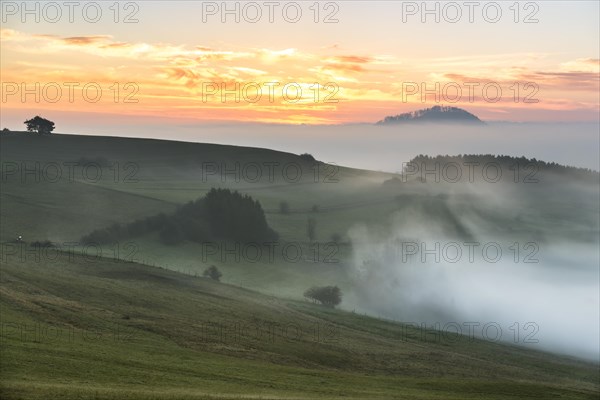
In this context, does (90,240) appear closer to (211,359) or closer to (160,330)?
(160,330)

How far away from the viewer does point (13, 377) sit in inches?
1861

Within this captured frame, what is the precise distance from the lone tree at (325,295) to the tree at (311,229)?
3788 cm

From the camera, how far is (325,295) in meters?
141

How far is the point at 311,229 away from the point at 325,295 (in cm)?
4314

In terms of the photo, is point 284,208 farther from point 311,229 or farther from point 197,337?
point 197,337

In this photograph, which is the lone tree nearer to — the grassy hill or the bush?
the grassy hill

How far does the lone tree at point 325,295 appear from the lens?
140 metres

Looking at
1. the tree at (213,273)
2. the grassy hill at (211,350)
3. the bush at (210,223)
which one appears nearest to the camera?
the grassy hill at (211,350)

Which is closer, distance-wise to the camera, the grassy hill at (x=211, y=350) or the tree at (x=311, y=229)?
the grassy hill at (x=211, y=350)

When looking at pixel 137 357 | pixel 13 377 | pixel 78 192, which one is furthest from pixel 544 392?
pixel 78 192

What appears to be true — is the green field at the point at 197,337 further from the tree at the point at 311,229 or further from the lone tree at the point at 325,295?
the tree at the point at 311,229

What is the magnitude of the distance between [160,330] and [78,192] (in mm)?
111568

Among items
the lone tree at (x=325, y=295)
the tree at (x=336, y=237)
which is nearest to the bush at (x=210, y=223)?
the tree at (x=336, y=237)

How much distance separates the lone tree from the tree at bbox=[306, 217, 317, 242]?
3788cm
